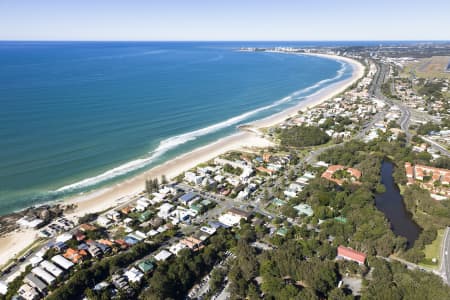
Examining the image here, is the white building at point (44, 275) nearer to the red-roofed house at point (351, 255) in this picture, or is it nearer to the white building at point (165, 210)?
the white building at point (165, 210)

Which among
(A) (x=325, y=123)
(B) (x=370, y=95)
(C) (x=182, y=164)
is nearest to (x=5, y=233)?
(C) (x=182, y=164)

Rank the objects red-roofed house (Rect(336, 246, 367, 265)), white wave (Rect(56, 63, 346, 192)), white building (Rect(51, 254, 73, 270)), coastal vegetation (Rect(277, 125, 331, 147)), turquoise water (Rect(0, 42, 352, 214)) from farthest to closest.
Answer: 1. coastal vegetation (Rect(277, 125, 331, 147))
2. turquoise water (Rect(0, 42, 352, 214))
3. white wave (Rect(56, 63, 346, 192))
4. red-roofed house (Rect(336, 246, 367, 265))
5. white building (Rect(51, 254, 73, 270))

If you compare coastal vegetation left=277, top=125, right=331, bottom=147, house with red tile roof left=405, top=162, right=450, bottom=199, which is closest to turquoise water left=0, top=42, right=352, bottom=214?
coastal vegetation left=277, top=125, right=331, bottom=147

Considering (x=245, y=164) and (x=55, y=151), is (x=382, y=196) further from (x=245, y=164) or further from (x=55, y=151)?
(x=55, y=151)

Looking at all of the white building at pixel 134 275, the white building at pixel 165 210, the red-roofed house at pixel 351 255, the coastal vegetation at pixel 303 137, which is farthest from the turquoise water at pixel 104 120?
the red-roofed house at pixel 351 255

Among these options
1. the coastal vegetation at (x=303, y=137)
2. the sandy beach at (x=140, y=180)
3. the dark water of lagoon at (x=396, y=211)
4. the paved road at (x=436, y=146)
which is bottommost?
the dark water of lagoon at (x=396, y=211)

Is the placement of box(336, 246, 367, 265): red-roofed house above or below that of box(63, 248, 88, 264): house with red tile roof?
above

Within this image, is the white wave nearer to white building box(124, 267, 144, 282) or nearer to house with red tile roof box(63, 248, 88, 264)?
house with red tile roof box(63, 248, 88, 264)
